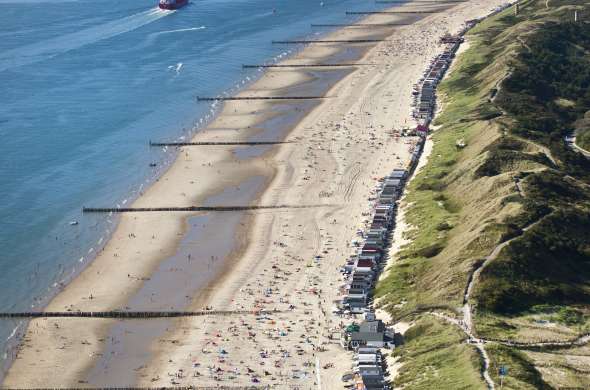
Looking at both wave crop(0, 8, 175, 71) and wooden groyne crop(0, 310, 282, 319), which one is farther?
wave crop(0, 8, 175, 71)

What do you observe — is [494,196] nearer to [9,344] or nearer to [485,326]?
[485,326]

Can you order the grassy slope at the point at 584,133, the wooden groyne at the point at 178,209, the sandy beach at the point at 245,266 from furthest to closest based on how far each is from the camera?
the grassy slope at the point at 584,133
the wooden groyne at the point at 178,209
the sandy beach at the point at 245,266

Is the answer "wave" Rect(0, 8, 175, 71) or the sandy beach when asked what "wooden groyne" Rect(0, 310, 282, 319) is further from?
"wave" Rect(0, 8, 175, 71)

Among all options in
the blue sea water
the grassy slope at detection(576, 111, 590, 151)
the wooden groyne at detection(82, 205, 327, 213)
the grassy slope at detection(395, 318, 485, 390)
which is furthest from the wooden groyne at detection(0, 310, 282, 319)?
the grassy slope at detection(576, 111, 590, 151)

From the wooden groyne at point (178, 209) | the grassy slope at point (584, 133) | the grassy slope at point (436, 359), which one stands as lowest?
the grassy slope at point (584, 133)

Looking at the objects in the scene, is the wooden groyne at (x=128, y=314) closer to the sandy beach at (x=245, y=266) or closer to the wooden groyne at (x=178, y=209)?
the sandy beach at (x=245, y=266)

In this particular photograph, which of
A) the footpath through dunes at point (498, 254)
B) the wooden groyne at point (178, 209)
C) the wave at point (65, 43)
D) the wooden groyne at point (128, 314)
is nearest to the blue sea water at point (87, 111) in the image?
the wave at point (65, 43)

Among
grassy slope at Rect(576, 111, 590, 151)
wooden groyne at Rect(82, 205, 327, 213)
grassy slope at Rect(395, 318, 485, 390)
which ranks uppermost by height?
grassy slope at Rect(395, 318, 485, 390)
